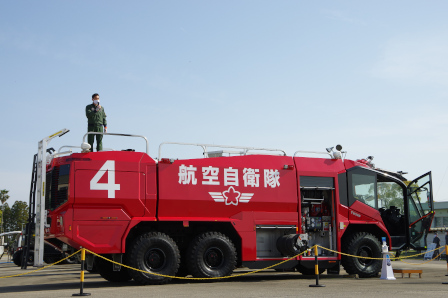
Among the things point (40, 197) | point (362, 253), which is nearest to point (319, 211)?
point (362, 253)

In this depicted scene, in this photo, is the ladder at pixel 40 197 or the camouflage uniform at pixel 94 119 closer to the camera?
the ladder at pixel 40 197

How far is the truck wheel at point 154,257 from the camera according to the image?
1327 cm

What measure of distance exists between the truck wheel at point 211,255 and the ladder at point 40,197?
3.66 m

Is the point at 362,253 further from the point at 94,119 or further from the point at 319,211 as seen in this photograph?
the point at 94,119

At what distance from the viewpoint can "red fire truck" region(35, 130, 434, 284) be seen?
43.5ft

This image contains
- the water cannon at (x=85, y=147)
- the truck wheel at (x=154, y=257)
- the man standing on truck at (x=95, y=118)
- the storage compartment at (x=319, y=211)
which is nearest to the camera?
the truck wheel at (x=154, y=257)

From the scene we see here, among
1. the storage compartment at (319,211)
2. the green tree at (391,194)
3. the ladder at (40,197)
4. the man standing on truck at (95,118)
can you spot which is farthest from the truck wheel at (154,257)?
the green tree at (391,194)

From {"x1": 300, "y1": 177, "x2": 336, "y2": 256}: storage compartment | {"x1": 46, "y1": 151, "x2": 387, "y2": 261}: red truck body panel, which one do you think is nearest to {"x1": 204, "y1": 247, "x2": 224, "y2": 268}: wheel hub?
{"x1": 46, "y1": 151, "x2": 387, "y2": 261}: red truck body panel

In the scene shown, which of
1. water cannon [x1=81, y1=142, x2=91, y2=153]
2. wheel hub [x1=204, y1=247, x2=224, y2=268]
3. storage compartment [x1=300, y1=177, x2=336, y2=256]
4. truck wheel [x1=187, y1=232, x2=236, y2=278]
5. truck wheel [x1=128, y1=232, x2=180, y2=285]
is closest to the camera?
truck wheel [x1=128, y1=232, x2=180, y2=285]

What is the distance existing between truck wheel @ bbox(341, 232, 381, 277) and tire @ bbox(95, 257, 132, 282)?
20.7ft

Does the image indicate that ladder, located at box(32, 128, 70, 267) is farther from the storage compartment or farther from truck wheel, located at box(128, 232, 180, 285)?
the storage compartment

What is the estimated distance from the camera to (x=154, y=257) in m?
13.6

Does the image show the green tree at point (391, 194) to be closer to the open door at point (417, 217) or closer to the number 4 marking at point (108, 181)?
the open door at point (417, 217)

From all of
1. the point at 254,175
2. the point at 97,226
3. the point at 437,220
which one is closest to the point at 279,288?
the point at 254,175
